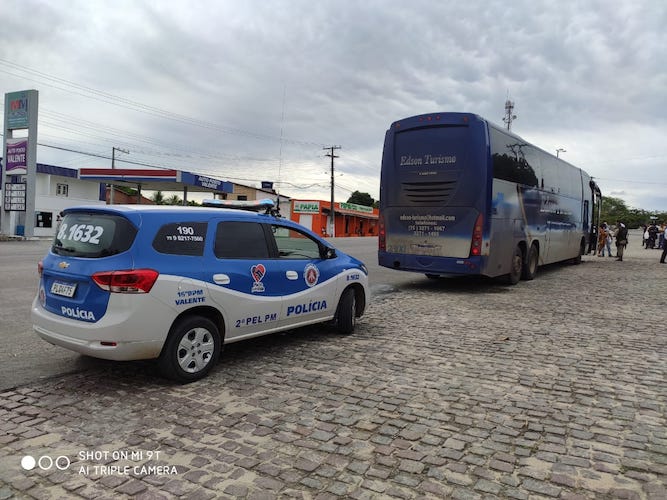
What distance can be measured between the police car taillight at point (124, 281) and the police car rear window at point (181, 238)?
351mm

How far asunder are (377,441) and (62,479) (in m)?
2.05

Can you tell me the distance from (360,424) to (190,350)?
1.84 metres

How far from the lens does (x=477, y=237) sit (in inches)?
425

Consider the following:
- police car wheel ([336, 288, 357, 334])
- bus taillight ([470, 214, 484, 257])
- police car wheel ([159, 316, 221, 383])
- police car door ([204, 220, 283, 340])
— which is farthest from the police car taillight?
bus taillight ([470, 214, 484, 257])

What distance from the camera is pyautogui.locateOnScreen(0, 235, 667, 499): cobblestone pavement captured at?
3.09 m

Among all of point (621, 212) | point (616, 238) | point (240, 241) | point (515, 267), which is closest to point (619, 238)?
point (616, 238)

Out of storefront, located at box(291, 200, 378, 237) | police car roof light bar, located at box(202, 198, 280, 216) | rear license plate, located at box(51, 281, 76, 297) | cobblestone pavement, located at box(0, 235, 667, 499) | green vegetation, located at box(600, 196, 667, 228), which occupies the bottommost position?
cobblestone pavement, located at box(0, 235, 667, 499)

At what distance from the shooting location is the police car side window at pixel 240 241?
17.2ft

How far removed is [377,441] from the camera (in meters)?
3.67

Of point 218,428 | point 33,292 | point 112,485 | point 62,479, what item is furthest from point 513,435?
point 33,292

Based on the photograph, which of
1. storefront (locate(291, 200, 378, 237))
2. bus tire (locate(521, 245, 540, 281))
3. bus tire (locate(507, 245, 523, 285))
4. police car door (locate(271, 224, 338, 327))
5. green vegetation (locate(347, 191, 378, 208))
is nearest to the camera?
police car door (locate(271, 224, 338, 327))

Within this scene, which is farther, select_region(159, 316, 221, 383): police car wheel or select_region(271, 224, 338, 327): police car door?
select_region(271, 224, 338, 327): police car door

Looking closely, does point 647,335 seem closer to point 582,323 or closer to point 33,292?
point 582,323

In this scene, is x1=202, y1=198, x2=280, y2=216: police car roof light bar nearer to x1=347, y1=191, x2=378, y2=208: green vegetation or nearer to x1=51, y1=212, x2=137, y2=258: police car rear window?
x1=51, y1=212, x2=137, y2=258: police car rear window
